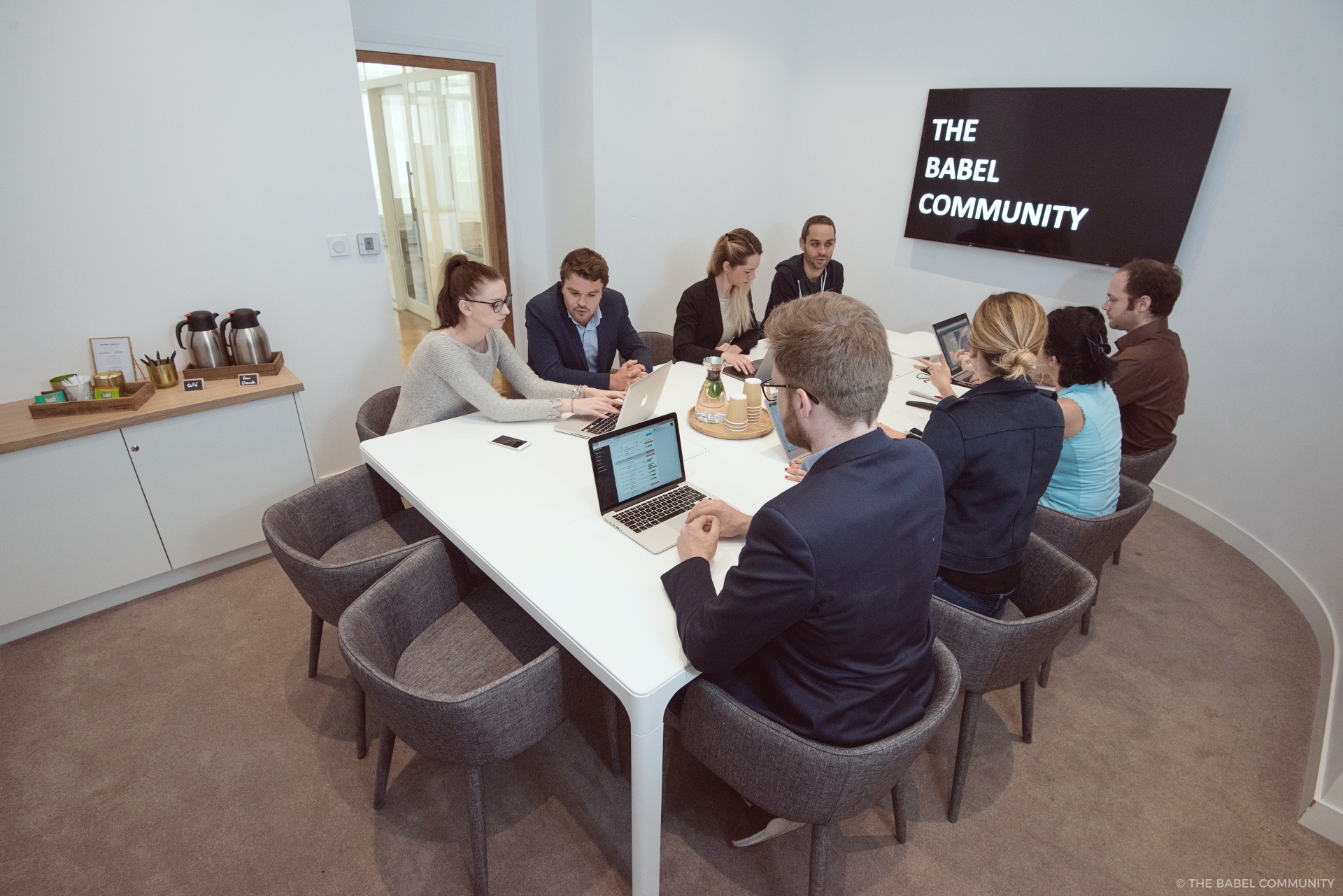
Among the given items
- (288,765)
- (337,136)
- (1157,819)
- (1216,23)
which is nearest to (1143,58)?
(1216,23)

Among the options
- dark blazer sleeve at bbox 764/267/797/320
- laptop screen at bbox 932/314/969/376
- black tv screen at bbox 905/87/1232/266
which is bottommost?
laptop screen at bbox 932/314/969/376

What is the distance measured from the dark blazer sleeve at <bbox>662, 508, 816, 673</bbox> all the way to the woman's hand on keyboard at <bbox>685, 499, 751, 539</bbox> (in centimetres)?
34

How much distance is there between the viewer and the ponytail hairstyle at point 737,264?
130 inches

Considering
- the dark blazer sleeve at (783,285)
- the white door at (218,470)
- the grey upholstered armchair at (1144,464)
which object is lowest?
the white door at (218,470)

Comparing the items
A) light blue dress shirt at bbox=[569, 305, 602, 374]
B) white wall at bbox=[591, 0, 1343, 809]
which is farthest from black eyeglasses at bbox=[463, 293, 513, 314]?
white wall at bbox=[591, 0, 1343, 809]

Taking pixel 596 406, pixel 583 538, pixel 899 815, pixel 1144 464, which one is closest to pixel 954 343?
pixel 1144 464

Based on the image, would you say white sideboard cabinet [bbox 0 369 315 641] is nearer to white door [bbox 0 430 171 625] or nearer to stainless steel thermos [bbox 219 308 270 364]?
white door [bbox 0 430 171 625]

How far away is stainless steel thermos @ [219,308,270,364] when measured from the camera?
290 cm

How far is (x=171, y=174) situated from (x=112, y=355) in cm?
79

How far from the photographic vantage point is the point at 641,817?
147 cm

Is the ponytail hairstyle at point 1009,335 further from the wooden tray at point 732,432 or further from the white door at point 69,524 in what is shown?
the white door at point 69,524

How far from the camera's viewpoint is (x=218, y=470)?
2.75m

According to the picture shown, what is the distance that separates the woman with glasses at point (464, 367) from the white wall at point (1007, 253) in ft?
6.99

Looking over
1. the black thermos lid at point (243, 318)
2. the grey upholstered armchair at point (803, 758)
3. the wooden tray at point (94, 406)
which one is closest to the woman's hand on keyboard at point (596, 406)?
the grey upholstered armchair at point (803, 758)
